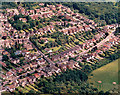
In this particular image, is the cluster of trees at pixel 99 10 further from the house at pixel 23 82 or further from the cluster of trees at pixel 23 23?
the house at pixel 23 82

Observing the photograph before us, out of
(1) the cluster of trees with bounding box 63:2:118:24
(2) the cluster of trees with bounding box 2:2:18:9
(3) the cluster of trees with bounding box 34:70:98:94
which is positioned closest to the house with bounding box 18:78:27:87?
(3) the cluster of trees with bounding box 34:70:98:94

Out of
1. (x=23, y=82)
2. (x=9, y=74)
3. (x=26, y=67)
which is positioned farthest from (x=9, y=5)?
(x=23, y=82)

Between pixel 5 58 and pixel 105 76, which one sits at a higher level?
pixel 5 58

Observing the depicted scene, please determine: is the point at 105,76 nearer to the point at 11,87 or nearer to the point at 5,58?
the point at 11,87

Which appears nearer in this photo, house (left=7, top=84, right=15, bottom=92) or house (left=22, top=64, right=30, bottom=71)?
house (left=7, top=84, right=15, bottom=92)

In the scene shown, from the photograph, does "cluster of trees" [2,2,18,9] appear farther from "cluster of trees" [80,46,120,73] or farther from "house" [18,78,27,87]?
"house" [18,78,27,87]

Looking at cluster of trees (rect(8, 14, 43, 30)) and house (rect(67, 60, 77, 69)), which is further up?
cluster of trees (rect(8, 14, 43, 30))

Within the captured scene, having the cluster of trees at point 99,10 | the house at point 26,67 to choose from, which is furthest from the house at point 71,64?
the cluster of trees at point 99,10

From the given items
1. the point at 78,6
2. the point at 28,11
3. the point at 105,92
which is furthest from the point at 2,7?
the point at 105,92
